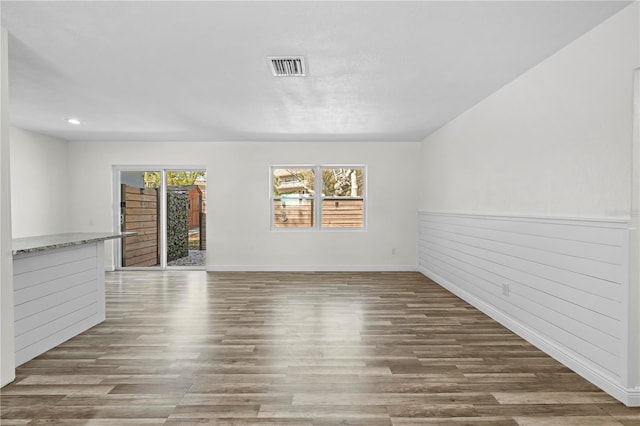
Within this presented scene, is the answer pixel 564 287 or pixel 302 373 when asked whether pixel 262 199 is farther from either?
pixel 564 287

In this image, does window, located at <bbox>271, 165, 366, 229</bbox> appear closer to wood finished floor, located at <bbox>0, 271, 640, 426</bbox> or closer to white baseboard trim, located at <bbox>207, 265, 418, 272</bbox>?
white baseboard trim, located at <bbox>207, 265, 418, 272</bbox>

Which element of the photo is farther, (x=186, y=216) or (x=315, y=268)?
(x=186, y=216)

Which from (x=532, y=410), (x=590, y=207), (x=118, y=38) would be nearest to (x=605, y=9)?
(x=590, y=207)

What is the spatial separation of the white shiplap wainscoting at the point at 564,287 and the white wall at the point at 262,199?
2532 mm

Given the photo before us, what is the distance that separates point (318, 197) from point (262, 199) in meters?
1.08

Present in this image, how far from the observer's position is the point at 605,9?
2.35 metres

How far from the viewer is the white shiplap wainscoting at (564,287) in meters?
2.36

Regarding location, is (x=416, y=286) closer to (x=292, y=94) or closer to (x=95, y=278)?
(x=292, y=94)

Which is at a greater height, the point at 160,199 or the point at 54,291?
the point at 160,199

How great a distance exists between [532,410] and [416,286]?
3467mm

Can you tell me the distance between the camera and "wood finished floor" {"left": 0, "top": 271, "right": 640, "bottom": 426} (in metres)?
2.22

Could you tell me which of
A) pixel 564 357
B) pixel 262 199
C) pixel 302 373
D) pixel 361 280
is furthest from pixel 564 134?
pixel 262 199

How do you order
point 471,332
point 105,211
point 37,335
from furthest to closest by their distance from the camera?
1. point 105,211
2. point 471,332
3. point 37,335

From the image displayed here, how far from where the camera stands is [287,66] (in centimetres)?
A: 323
